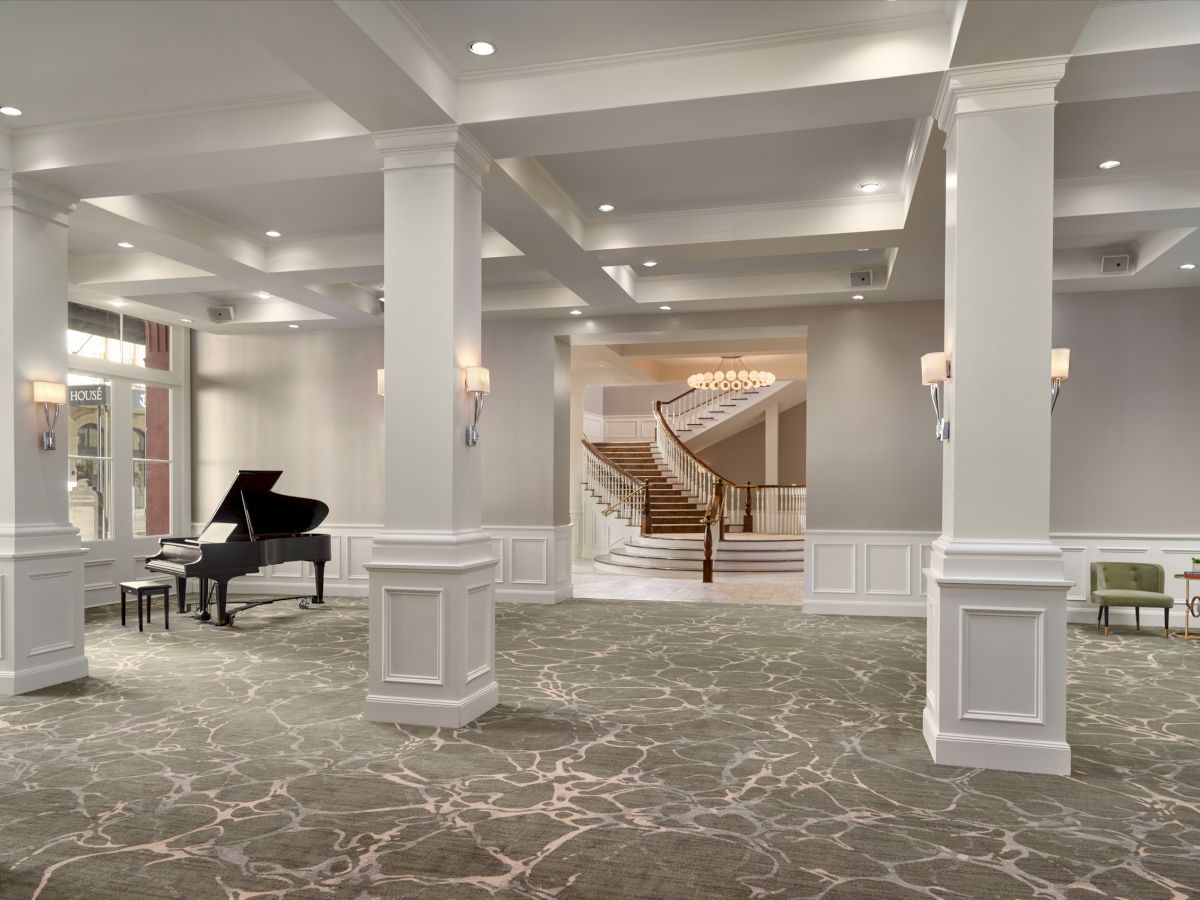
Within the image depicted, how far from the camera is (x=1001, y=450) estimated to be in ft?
14.0

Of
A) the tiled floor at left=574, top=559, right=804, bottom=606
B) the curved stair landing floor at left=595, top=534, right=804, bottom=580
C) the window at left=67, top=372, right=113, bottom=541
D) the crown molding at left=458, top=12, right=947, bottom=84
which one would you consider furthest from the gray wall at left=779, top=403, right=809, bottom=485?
the crown molding at left=458, top=12, right=947, bottom=84

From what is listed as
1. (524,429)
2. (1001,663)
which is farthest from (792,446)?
(1001,663)

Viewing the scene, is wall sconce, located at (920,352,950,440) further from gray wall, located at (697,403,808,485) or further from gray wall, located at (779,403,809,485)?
gray wall, located at (779,403,809,485)

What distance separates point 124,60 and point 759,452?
57.4 feet

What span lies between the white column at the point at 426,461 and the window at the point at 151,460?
7.41 metres

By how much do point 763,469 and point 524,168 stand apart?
15582mm

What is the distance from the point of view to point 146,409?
1112cm

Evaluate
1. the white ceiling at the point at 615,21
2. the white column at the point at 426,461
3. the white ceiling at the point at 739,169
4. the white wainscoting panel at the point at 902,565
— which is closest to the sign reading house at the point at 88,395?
the white ceiling at the point at 739,169

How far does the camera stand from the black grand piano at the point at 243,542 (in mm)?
8281

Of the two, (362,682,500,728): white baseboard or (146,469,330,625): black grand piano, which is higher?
(146,469,330,625): black grand piano

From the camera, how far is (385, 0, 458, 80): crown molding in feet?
13.8

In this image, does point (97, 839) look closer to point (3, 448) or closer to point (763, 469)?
point (3, 448)

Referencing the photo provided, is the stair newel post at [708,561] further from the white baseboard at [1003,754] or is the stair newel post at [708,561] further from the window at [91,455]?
the white baseboard at [1003,754]

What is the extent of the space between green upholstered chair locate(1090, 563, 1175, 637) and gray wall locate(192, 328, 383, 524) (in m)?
8.36
